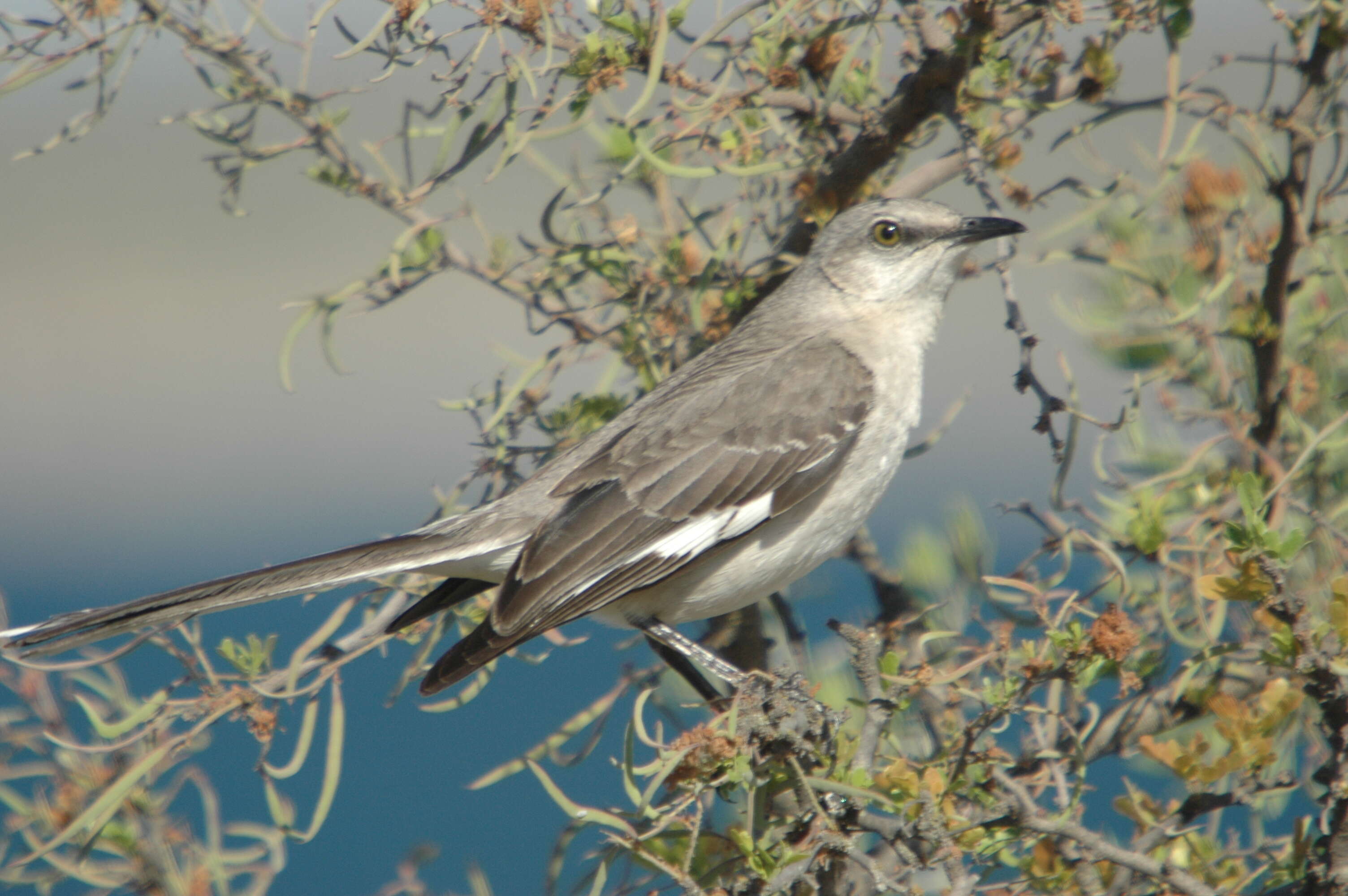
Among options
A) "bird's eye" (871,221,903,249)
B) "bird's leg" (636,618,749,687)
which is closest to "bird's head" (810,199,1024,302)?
"bird's eye" (871,221,903,249)

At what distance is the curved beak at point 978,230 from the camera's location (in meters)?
2.19

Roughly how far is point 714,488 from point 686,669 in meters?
0.38

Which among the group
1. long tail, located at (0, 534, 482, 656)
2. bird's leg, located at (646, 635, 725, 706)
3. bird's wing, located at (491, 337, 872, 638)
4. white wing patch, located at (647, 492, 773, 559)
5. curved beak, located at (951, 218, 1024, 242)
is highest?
long tail, located at (0, 534, 482, 656)

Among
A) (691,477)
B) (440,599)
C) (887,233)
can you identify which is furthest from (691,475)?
(887,233)

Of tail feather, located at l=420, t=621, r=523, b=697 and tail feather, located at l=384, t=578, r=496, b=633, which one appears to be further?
tail feather, located at l=384, t=578, r=496, b=633

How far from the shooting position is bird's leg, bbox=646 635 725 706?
2186mm

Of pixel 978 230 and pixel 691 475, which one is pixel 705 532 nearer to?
pixel 691 475

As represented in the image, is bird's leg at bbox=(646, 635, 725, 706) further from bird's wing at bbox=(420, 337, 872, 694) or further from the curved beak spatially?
the curved beak

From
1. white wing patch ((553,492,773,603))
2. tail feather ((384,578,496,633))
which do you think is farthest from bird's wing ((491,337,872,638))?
tail feather ((384,578,496,633))

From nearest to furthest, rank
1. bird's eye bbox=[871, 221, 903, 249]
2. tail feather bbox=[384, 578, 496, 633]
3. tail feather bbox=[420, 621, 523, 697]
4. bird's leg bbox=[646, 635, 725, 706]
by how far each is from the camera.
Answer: tail feather bbox=[420, 621, 523, 697]
tail feather bbox=[384, 578, 496, 633]
bird's leg bbox=[646, 635, 725, 706]
bird's eye bbox=[871, 221, 903, 249]

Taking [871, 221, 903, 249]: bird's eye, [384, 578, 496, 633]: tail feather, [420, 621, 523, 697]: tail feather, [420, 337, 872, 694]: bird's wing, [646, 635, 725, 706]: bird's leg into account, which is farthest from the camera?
[871, 221, 903, 249]: bird's eye

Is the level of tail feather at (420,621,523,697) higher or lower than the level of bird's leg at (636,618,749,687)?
higher

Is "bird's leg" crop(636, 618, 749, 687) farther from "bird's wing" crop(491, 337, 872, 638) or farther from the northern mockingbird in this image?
"bird's wing" crop(491, 337, 872, 638)

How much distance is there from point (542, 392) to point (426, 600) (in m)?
0.40
